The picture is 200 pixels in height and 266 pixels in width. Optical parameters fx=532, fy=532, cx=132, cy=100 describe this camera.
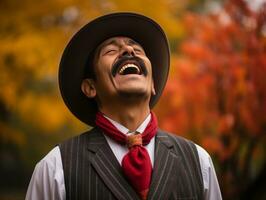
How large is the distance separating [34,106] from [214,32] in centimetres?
304

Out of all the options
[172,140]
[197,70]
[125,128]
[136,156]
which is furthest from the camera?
[197,70]

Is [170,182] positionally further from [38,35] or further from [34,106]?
[34,106]

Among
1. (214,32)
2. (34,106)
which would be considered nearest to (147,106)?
(214,32)

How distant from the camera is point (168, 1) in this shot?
8.46 meters

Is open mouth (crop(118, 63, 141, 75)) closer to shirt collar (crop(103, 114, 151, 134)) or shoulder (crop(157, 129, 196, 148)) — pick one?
shirt collar (crop(103, 114, 151, 134))

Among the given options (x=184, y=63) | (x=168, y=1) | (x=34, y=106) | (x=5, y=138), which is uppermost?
(x=168, y=1)

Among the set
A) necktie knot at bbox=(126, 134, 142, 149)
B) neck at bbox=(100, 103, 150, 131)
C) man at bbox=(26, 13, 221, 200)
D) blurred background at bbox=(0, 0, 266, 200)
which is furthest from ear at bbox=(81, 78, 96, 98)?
blurred background at bbox=(0, 0, 266, 200)

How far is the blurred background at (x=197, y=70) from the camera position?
7.20 metres

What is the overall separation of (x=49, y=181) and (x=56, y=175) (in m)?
0.05

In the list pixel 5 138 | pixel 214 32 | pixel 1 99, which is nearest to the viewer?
pixel 214 32

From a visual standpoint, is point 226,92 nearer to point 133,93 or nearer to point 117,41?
point 117,41

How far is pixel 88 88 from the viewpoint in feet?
9.08

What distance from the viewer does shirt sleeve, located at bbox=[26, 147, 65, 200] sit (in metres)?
2.46

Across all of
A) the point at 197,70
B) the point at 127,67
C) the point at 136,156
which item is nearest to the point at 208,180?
the point at 136,156
